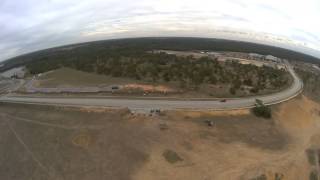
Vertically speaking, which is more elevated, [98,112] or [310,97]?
[98,112]

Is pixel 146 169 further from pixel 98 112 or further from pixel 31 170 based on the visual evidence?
pixel 98 112

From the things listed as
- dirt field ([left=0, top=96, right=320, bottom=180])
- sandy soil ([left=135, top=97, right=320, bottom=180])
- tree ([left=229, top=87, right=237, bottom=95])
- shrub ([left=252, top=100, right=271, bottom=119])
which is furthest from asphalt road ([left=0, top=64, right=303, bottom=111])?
tree ([left=229, top=87, right=237, bottom=95])

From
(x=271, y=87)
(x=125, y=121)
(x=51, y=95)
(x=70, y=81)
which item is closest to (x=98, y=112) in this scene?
(x=125, y=121)

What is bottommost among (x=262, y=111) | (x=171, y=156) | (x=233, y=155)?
(x=233, y=155)

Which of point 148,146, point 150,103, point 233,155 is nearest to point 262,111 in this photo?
point 233,155

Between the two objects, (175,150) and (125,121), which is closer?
(175,150)

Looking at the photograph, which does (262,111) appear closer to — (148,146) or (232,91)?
(232,91)
